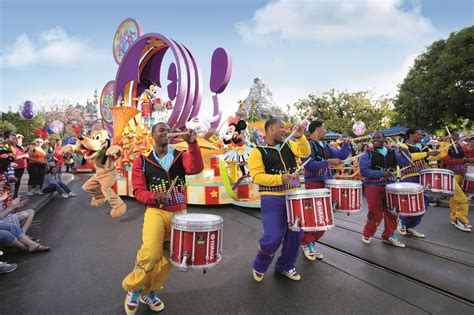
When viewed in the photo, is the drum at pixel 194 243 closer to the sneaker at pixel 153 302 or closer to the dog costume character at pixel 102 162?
the sneaker at pixel 153 302

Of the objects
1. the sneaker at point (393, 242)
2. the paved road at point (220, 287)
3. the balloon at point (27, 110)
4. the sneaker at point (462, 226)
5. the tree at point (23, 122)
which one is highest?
the tree at point (23, 122)

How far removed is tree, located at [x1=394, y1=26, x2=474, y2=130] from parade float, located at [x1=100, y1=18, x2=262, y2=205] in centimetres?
1422

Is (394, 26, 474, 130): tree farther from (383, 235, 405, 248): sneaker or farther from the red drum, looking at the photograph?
the red drum

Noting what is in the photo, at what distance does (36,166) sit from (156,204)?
28.0 feet

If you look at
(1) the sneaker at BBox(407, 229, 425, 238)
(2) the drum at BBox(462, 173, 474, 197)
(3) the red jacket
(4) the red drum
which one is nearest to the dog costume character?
(3) the red jacket

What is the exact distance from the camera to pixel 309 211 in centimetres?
294

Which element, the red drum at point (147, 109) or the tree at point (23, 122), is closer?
the red drum at point (147, 109)

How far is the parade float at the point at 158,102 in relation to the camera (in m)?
7.92

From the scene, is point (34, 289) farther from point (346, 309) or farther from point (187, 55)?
point (187, 55)

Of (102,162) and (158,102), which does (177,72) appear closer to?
(158,102)

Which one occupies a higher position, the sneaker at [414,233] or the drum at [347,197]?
the drum at [347,197]

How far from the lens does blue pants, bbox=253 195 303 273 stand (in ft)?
10.2

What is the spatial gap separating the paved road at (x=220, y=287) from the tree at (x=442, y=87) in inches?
698

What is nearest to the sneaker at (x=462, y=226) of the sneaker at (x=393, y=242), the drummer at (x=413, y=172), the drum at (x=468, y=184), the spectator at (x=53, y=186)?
the drum at (x=468, y=184)
